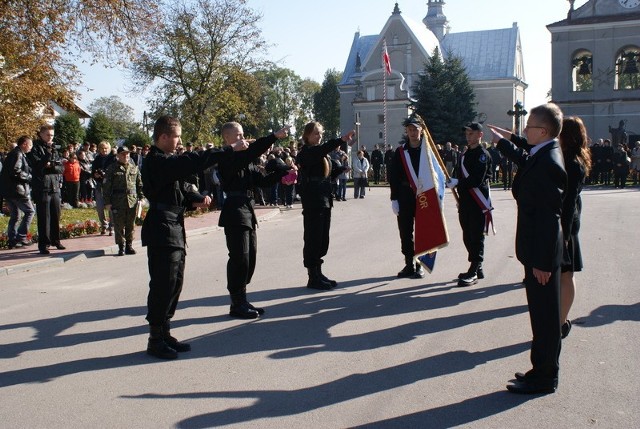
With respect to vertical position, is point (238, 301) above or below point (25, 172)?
below

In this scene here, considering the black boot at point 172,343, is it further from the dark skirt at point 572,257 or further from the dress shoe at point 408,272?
the dress shoe at point 408,272

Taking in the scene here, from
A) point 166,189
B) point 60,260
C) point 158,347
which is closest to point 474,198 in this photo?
point 166,189

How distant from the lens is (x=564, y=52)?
47.6 m

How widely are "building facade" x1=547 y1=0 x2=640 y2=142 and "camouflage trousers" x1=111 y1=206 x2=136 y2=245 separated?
1601 inches

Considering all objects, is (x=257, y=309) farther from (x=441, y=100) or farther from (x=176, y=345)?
(x=441, y=100)

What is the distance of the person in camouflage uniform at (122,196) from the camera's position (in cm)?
1249

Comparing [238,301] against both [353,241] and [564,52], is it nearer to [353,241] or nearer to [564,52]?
[353,241]

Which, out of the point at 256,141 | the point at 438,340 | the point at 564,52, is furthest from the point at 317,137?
the point at 564,52

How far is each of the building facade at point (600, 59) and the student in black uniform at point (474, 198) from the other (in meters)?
40.8

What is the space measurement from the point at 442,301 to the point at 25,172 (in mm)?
8083

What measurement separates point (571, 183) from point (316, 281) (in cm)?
394

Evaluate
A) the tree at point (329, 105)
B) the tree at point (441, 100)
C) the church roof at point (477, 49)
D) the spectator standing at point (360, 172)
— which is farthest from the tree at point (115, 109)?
the spectator standing at point (360, 172)

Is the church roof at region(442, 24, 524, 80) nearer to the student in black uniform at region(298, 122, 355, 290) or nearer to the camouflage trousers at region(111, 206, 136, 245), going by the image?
the camouflage trousers at region(111, 206, 136, 245)

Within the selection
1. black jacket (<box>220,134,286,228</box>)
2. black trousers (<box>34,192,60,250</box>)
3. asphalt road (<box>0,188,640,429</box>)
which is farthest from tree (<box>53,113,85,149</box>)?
black jacket (<box>220,134,286,228</box>)
